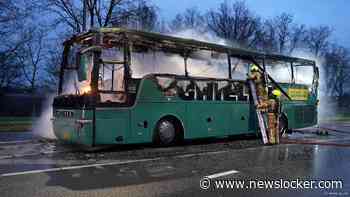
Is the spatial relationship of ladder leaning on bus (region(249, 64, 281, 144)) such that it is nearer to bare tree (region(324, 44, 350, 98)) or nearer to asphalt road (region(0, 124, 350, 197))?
asphalt road (region(0, 124, 350, 197))

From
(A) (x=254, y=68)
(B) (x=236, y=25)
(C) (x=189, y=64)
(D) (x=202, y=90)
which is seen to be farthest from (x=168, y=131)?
(B) (x=236, y=25)

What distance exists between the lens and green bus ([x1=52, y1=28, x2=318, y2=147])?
10250 millimetres

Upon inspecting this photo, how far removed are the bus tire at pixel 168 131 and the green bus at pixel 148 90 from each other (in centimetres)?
3

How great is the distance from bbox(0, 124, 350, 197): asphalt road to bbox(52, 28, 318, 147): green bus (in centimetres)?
63

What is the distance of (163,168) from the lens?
27.7ft

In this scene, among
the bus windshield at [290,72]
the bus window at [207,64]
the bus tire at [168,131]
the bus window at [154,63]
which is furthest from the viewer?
the bus windshield at [290,72]

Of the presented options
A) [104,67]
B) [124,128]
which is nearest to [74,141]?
[124,128]

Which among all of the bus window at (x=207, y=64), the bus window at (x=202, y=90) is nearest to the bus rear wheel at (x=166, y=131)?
the bus window at (x=202, y=90)

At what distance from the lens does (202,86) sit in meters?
12.4

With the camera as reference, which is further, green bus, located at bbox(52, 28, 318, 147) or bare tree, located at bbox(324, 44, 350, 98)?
bare tree, located at bbox(324, 44, 350, 98)

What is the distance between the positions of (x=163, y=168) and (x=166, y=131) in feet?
10.6

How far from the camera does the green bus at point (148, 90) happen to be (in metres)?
10.2

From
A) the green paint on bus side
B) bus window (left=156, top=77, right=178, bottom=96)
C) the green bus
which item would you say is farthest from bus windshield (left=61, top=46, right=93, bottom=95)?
bus window (left=156, top=77, right=178, bottom=96)

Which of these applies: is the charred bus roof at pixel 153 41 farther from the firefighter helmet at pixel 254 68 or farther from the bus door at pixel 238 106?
the bus door at pixel 238 106
